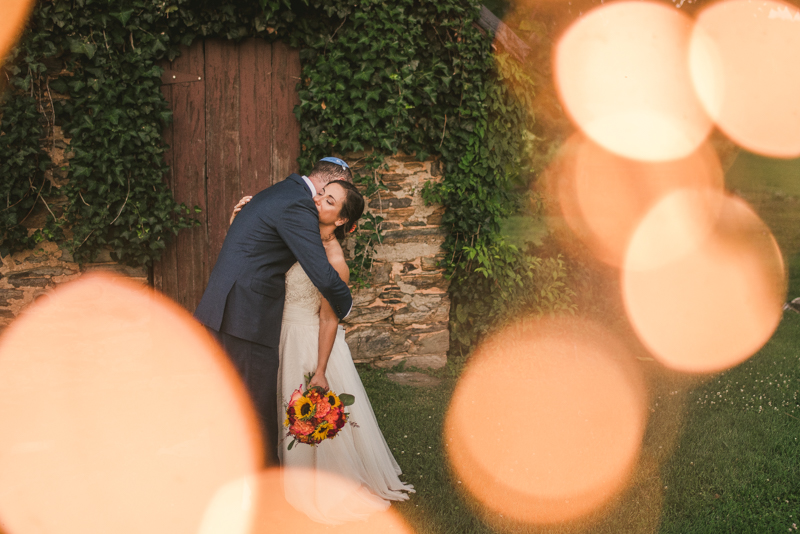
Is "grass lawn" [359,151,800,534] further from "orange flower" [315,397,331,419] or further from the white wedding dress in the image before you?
"orange flower" [315,397,331,419]

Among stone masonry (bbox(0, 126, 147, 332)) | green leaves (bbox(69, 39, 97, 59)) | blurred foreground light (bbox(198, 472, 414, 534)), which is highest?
green leaves (bbox(69, 39, 97, 59))

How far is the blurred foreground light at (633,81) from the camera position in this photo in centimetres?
999

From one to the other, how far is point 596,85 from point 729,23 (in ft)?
8.45

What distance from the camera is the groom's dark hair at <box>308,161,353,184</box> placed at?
3170 millimetres

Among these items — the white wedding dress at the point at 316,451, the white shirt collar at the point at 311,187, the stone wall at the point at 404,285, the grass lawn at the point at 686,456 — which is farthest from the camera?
the stone wall at the point at 404,285

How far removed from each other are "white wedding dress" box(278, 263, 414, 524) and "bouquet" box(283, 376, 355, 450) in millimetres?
462

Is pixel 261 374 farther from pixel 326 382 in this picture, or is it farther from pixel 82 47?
pixel 82 47

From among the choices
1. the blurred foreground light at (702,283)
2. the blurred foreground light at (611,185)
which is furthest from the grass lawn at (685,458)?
the blurred foreground light at (611,185)

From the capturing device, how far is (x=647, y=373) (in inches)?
233

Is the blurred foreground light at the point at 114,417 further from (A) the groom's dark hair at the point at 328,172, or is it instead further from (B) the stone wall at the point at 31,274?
(A) the groom's dark hair at the point at 328,172

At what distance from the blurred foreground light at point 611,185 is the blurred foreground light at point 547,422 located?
239cm

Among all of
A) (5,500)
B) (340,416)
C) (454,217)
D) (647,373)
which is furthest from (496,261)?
(5,500)

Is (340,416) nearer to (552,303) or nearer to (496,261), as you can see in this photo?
(496,261)

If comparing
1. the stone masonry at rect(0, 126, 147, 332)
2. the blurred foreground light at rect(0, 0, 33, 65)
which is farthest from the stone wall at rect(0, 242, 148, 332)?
the blurred foreground light at rect(0, 0, 33, 65)
